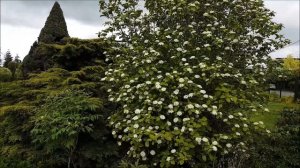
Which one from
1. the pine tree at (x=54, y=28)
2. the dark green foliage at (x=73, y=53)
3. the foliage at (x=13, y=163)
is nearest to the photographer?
the foliage at (x=13, y=163)

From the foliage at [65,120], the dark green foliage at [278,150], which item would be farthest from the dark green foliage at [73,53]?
the dark green foliage at [278,150]

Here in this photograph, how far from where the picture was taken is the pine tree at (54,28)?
12179 millimetres

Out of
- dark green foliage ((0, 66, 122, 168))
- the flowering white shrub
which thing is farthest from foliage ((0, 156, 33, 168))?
the flowering white shrub

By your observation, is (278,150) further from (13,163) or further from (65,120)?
(13,163)

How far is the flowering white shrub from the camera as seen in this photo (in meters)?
7.32

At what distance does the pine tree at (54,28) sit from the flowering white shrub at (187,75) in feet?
10.3

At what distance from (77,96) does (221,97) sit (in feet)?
8.95

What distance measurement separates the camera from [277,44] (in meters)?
8.96

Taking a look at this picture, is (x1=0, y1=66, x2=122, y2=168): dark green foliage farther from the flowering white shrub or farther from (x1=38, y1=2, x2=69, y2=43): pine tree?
(x1=38, y1=2, x2=69, y2=43): pine tree

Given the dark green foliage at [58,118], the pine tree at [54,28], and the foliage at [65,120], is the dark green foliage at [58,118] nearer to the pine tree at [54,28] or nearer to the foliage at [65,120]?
the foliage at [65,120]

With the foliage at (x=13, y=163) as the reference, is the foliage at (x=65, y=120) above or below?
above

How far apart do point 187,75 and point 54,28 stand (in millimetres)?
5795

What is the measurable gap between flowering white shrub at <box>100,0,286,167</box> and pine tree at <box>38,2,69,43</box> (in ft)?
10.3

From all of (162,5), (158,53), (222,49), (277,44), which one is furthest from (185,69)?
(277,44)
